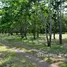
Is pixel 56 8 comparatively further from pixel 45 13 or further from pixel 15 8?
pixel 15 8

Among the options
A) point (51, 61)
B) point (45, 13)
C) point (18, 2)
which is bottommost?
point (51, 61)

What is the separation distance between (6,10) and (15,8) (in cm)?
586

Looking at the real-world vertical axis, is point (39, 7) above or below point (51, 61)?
above

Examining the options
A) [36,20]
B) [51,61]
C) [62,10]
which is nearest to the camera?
[51,61]

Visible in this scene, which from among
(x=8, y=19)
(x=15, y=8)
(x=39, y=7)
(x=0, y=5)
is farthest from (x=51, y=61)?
(x=0, y=5)

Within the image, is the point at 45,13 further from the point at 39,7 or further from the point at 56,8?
the point at 56,8

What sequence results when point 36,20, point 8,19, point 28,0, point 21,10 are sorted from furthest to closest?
point 36,20 < point 8,19 < point 21,10 < point 28,0

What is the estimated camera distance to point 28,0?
88.4 ft

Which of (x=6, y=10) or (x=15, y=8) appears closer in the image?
(x=15, y=8)

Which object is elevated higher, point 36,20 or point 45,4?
point 45,4

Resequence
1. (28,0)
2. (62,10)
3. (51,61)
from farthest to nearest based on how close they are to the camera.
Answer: (62,10) → (28,0) → (51,61)

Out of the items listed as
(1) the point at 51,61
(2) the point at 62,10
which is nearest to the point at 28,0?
(2) the point at 62,10

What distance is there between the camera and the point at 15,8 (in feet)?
100

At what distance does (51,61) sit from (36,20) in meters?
30.1
